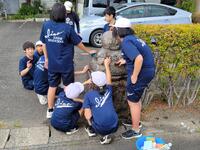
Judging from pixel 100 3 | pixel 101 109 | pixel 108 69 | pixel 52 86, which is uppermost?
pixel 100 3

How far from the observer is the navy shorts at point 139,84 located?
4.08 metres

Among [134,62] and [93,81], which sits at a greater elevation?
[134,62]

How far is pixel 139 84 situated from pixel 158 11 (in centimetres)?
660

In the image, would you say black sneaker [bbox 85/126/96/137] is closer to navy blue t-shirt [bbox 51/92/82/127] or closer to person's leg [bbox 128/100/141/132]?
navy blue t-shirt [bbox 51/92/82/127]

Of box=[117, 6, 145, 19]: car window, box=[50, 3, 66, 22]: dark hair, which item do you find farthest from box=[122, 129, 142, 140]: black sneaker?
box=[117, 6, 145, 19]: car window

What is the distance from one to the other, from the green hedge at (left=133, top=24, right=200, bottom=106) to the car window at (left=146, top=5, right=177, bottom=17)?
533 centimetres

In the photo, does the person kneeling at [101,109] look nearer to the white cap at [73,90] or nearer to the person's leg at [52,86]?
the white cap at [73,90]

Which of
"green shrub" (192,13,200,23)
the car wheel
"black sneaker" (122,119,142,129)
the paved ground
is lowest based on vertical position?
the paved ground

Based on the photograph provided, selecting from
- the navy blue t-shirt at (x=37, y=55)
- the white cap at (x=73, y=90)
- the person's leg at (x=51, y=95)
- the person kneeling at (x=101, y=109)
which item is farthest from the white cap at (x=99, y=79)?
the navy blue t-shirt at (x=37, y=55)

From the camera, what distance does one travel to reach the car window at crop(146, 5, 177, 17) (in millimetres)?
10086

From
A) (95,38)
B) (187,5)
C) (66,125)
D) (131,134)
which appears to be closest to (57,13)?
(66,125)

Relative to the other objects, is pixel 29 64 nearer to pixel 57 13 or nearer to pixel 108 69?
pixel 57 13

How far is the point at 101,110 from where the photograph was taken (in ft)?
13.4

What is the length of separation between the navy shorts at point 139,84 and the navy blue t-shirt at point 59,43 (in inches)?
39.6
